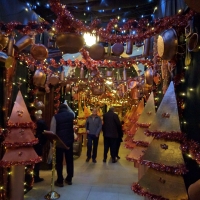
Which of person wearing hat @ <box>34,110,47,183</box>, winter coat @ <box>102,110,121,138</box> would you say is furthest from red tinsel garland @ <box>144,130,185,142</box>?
winter coat @ <box>102,110,121,138</box>

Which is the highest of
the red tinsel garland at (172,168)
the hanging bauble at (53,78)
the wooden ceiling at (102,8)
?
the wooden ceiling at (102,8)

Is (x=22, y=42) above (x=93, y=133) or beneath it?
above

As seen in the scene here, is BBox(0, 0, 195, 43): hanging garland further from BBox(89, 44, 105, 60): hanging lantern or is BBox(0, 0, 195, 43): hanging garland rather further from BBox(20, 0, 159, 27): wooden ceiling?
BBox(20, 0, 159, 27): wooden ceiling

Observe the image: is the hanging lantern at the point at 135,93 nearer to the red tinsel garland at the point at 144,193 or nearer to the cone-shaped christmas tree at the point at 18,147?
the cone-shaped christmas tree at the point at 18,147

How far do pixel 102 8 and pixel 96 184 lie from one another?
4398mm

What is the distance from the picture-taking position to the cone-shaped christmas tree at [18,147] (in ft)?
12.8

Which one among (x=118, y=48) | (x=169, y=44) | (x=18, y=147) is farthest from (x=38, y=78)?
(x=169, y=44)

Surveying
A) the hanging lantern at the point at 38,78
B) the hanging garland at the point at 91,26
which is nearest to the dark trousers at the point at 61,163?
the hanging lantern at the point at 38,78

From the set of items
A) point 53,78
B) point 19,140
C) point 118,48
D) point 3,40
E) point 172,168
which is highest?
point 118,48

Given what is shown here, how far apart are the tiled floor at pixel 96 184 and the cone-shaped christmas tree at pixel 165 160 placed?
75.4 inches

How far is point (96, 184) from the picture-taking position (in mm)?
5434

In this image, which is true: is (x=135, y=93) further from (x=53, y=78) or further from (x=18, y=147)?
(x=18, y=147)

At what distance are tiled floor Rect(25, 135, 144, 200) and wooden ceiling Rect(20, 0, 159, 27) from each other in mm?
4207

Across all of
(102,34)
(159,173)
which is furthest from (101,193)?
(102,34)
